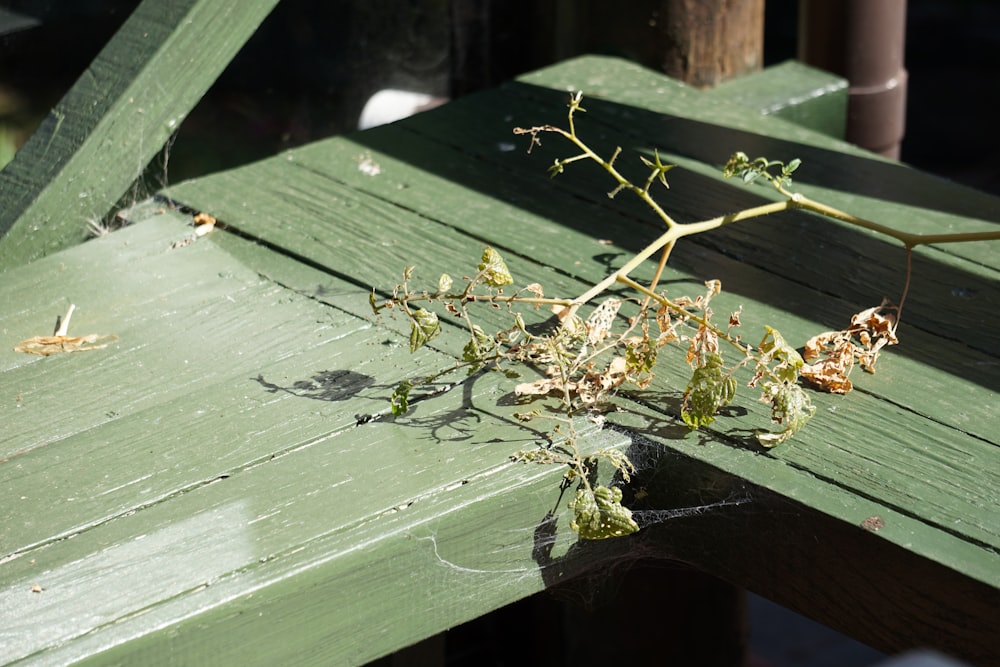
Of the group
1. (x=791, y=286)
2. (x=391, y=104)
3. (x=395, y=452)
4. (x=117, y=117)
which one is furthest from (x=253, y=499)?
(x=391, y=104)

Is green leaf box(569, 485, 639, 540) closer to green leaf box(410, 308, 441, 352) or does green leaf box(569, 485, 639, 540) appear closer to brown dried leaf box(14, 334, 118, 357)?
green leaf box(410, 308, 441, 352)

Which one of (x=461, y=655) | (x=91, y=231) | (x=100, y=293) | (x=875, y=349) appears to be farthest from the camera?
(x=461, y=655)

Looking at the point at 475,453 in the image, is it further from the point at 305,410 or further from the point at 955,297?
the point at 955,297

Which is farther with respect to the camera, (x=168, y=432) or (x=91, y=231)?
(x=91, y=231)

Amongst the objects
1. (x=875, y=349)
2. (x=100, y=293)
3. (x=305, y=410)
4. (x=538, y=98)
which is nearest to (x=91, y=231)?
(x=100, y=293)

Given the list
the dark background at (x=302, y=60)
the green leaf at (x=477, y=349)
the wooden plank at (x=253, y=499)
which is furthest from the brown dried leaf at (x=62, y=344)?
the dark background at (x=302, y=60)

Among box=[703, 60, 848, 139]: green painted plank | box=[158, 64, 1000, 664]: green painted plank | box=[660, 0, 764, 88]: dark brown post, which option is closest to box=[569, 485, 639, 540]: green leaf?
box=[158, 64, 1000, 664]: green painted plank

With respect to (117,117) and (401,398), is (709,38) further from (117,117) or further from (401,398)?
(401,398)

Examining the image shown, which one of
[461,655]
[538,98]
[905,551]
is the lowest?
[461,655]
